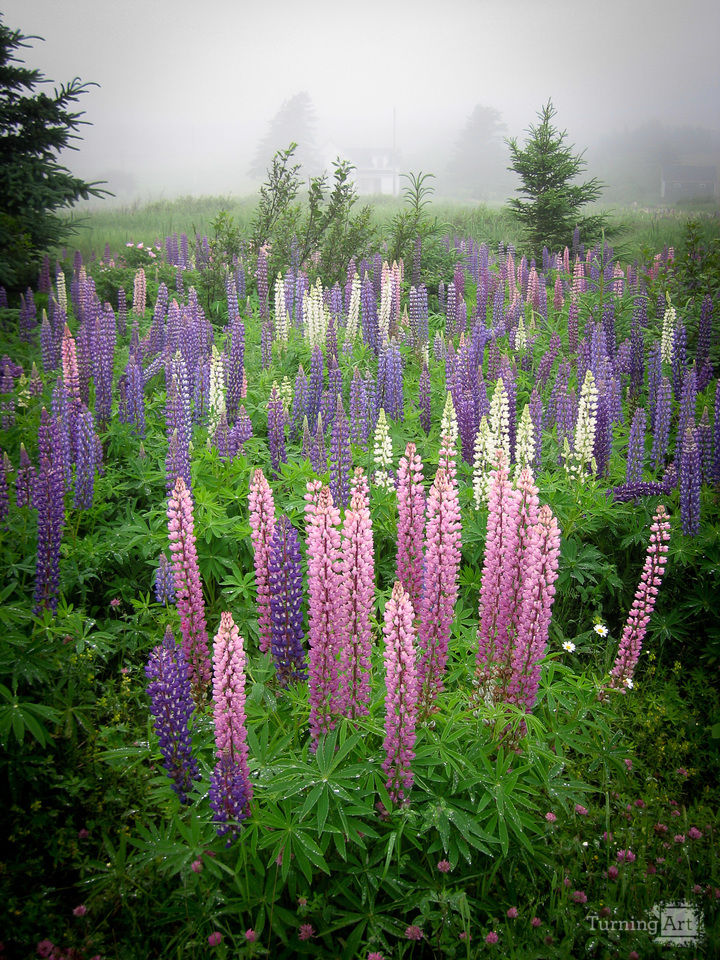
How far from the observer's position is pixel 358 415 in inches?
193

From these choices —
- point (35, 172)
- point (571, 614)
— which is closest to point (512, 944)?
point (571, 614)

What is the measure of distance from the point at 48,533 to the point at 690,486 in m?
3.75

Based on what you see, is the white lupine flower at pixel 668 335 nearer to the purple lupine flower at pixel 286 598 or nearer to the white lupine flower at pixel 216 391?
the white lupine flower at pixel 216 391

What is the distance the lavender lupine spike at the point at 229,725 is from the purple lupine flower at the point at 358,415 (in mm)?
2951

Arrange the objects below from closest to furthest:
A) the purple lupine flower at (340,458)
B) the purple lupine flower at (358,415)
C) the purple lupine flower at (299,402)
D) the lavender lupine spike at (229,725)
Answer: the lavender lupine spike at (229,725) → the purple lupine flower at (340,458) → the purple lupine flower at (358,415) → the purple lupine flower at (299,402)

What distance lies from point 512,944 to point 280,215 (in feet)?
39.3

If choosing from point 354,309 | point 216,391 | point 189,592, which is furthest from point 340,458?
point 354,309

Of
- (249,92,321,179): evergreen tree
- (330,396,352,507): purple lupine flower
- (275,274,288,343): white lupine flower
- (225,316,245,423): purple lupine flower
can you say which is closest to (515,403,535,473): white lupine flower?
(330,396,352,507): purple lupine flower

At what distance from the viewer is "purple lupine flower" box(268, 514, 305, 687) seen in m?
2.54

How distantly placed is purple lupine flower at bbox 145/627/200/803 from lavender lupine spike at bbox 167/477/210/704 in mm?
376

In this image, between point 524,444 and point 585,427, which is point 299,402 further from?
point 585,427

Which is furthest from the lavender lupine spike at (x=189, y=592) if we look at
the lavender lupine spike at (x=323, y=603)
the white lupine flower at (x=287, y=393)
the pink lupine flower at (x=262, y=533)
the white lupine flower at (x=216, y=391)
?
the white lupine flower at (x=287, y=393)

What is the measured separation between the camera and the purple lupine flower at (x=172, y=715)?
2.27 m

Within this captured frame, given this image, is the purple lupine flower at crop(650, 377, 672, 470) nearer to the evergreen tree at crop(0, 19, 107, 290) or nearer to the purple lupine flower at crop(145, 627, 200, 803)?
the purple lupine flower at crop(145, 627, 200, 803)
